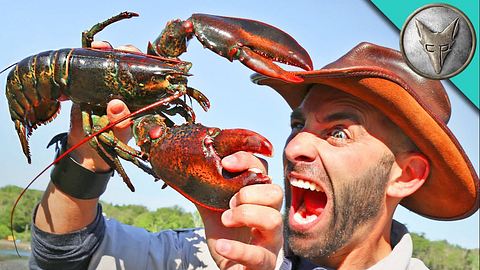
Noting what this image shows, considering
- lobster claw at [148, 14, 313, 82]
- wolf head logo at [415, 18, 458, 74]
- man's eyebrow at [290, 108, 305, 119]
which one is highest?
lobster claw at [148, 14, 313, 82]

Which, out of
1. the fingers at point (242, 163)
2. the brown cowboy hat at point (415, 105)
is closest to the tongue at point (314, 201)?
the brown cowboy hat at point (415, 105)

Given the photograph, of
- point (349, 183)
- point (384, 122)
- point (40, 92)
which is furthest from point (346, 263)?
point (40, 92)

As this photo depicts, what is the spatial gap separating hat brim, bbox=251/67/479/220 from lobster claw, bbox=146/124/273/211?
49cm

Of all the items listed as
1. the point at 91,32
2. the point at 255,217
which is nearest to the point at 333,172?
the point at 255,217

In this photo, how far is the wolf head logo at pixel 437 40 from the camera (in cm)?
282

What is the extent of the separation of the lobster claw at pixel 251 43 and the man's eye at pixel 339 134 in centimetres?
42

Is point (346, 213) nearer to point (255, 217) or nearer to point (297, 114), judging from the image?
point (297, 114)

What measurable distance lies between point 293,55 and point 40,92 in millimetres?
1125

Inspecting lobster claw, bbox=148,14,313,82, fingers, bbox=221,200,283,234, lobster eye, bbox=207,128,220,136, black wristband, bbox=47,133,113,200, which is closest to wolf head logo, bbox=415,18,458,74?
lobster claw, bbox=148,14,313,82

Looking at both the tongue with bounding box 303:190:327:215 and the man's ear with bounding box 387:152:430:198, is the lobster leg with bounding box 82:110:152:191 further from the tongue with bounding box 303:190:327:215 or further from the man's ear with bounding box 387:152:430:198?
the man's ear with bounding box 387:152:430:198

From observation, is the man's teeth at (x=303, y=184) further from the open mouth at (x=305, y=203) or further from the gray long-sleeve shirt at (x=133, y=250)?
the gray long-sleeve shirt at (x=133, y=250)

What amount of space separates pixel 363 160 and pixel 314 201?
10.5 inches

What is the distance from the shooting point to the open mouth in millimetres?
2366

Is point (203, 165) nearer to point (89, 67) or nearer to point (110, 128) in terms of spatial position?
point (110, 128)
